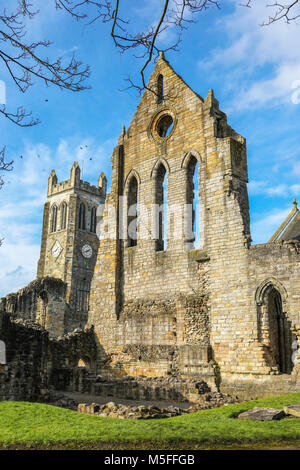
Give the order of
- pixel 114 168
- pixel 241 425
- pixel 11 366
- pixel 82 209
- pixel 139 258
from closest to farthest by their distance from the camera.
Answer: pixel 241 425 < pixel 11 366 < pixel 139 258 < pixel 114 168 < pixel 82 209

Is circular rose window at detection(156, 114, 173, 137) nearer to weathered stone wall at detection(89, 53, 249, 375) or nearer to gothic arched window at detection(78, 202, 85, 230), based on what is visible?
weathered stone wall at detection(89, 53, 249, 375)

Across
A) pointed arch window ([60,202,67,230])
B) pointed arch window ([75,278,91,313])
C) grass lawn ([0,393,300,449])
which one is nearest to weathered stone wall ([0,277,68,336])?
grass lawn ([0,393,300,449])

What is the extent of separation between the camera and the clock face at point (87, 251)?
53.7 meters

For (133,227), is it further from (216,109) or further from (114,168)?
(216,109)

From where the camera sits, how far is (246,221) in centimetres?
1321

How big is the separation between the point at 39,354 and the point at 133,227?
21.4 ft

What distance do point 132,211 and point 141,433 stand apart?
11.5 m

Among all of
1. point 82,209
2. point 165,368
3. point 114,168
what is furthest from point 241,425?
point 82,209

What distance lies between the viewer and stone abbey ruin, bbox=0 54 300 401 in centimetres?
1184

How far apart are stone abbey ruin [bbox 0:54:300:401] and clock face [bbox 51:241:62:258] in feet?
122

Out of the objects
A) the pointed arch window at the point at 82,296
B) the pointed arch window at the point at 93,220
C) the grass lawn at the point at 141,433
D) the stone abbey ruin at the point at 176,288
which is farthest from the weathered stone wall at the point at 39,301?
the pointed arch window at the point at 93,220

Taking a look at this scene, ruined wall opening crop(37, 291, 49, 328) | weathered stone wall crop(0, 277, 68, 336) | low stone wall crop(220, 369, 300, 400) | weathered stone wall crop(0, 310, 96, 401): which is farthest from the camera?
weathered stone wall crop(0, 277, 68, 336)

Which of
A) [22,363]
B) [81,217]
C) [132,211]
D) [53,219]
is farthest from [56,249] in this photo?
[22,363]
